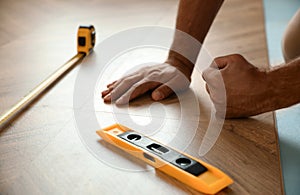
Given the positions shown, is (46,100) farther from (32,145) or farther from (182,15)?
(182,15)

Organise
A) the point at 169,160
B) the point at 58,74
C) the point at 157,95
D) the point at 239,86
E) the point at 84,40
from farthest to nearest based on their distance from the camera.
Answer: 1. the point at 84,40
2. the point at 58,74
3. the point at 157,95
4. the point at 239,86
5. the point at 169,160

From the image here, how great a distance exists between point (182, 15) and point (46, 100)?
58 centimetres

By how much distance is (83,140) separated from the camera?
1367mm

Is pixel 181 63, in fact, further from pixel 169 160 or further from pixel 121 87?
pixel 169 160

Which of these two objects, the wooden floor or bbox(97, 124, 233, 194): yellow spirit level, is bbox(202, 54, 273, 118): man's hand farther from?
bbox(97, 124, 233, 194): yellow spirit level

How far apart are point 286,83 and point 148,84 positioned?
0.51 m

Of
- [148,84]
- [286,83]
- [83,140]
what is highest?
[286,83]

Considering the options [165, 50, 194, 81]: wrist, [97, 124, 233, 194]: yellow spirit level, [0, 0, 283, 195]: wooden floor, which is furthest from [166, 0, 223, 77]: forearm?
[97, 124, 233, 194]: yellow spirit level

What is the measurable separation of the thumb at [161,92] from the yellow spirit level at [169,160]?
232 millimetres

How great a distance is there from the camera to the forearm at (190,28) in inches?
62.1

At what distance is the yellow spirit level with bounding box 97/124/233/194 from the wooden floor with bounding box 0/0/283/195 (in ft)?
0.08

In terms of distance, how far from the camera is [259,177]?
3.88 feet

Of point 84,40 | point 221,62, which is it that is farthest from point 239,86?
point 84,40

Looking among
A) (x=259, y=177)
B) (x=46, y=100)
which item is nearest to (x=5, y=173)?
(x=46, y=100)
